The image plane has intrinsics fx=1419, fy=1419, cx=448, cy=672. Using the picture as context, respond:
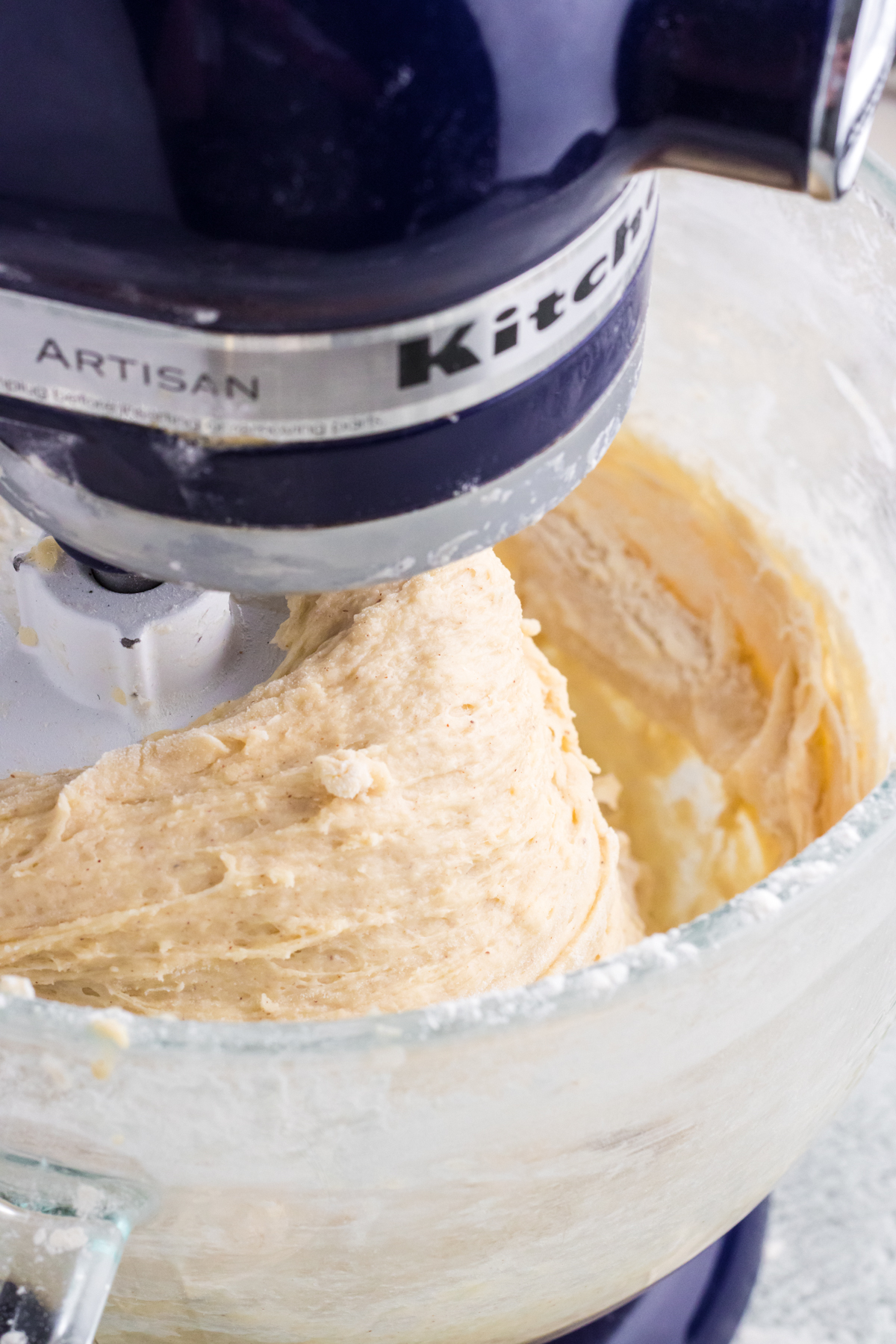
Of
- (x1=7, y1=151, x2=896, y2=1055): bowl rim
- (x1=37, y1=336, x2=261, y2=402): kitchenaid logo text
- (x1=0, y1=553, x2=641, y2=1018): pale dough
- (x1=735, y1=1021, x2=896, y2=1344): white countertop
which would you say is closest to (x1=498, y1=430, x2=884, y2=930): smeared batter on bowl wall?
(x1=735, y1=1021, x2=896, y2=1344): white countertop

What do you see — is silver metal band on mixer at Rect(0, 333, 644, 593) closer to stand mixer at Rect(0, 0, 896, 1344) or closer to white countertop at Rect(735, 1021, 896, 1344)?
stand mixer at Rect(0, 0, 896, 1344)

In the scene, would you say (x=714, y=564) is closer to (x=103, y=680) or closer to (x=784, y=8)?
(x=103, y=680)

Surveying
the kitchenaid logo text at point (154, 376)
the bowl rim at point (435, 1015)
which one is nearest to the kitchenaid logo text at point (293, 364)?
the kitchenaid logo text at point (154, 376)

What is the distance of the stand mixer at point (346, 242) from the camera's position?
290 millimetres

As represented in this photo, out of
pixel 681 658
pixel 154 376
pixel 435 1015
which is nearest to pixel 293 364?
pixel 154 376

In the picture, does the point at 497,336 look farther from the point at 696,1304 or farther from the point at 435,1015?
the point at 696,1304

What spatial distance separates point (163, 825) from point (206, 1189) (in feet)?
0.46

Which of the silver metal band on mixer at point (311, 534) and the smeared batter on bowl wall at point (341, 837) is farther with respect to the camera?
the smeared batter on bowl wall at point (341, 837)

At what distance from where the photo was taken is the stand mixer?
0.95 ft

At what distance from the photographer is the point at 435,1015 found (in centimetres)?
37

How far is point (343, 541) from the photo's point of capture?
1.21 ft

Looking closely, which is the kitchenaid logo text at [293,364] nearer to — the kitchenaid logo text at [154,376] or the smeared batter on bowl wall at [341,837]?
the kitchenaid logo text at [154,376]

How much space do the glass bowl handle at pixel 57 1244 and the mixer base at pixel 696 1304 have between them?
0.34 metres

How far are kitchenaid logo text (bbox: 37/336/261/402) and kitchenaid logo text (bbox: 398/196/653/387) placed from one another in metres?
0.04
